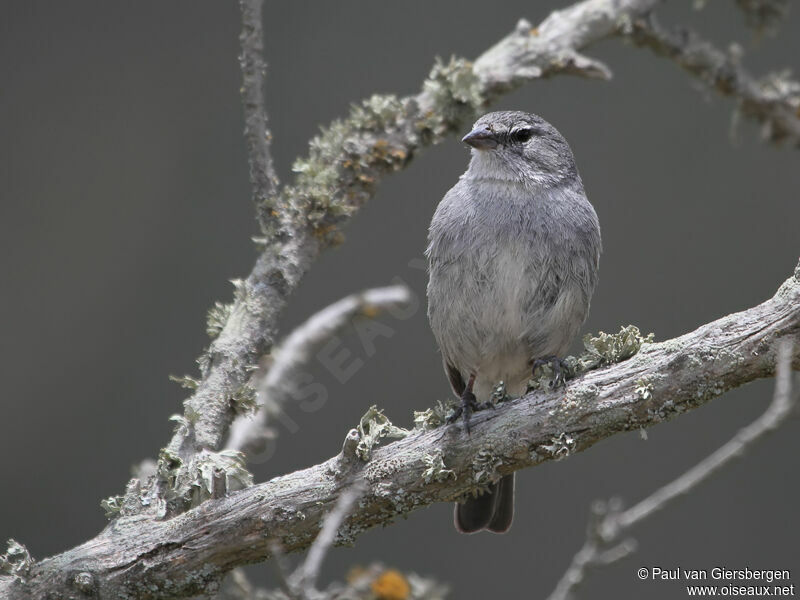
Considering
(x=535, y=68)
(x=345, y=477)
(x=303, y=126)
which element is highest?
(x=303, y=126)

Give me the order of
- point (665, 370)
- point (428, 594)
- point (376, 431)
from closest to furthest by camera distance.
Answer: point (428, 594), point (665, 370), point (376, 431)

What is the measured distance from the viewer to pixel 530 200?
324 cm

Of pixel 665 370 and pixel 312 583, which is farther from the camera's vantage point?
pixel 665 370

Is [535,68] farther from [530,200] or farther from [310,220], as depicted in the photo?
[310,220]

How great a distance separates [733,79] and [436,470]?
228 centimetres

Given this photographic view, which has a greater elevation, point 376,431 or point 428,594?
point 376,431

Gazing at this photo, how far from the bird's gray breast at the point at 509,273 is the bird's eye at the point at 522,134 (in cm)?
21

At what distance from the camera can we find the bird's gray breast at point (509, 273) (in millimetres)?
3084

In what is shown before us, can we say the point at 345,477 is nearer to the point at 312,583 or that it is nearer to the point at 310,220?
the point at 312,583

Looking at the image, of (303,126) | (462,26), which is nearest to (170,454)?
(303,126)

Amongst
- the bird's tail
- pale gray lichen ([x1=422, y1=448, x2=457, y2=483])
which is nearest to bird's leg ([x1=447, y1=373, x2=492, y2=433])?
pale gray lichen ([x1=422, y1=448, x2=457, y2=483])

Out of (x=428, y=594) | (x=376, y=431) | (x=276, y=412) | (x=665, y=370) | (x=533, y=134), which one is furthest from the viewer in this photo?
(x=533, y=134)

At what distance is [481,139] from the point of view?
3338 millimetres

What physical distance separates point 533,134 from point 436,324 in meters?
0.80
